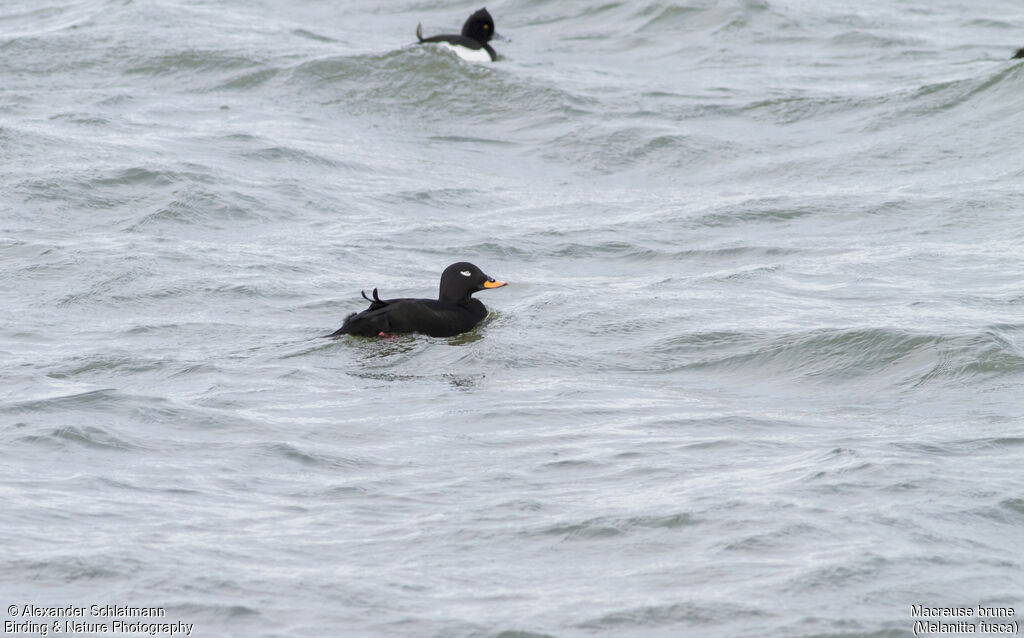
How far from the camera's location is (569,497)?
236 inches

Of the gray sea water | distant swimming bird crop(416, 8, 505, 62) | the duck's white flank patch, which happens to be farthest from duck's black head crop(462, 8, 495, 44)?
the gray sea water

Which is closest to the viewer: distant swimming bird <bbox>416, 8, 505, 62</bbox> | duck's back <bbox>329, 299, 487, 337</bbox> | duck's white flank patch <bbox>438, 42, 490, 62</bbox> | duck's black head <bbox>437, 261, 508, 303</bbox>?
duck's back <bbox>329, 299, 487, 337</bbox>

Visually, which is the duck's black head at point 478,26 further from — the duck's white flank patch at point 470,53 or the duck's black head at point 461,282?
the duck's black head at point 461,282

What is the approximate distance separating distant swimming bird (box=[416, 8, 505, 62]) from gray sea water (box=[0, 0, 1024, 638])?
1.15 feet

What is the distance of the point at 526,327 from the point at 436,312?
542 millimetres

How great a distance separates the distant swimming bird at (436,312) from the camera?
8.78 meters

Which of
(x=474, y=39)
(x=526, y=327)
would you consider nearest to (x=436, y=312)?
(x=526, y=327)

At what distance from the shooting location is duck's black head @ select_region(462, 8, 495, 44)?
1673cm

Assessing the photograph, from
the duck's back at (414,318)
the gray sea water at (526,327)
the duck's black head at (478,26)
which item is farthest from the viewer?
the duck's black head at (478,26)

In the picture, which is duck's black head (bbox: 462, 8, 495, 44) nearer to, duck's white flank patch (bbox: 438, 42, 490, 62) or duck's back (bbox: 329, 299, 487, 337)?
duck's white flank patch (bbox: 438, 42, 490, 62)

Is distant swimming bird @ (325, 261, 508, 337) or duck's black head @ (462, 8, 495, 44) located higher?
duck's black head @ (462, 8, 495, 44)

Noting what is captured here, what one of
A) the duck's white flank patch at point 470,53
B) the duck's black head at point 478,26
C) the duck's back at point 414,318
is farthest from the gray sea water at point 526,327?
the duck's black head at point 478,26

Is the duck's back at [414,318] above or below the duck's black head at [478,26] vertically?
below

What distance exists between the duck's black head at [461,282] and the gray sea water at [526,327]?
272 millimetres
